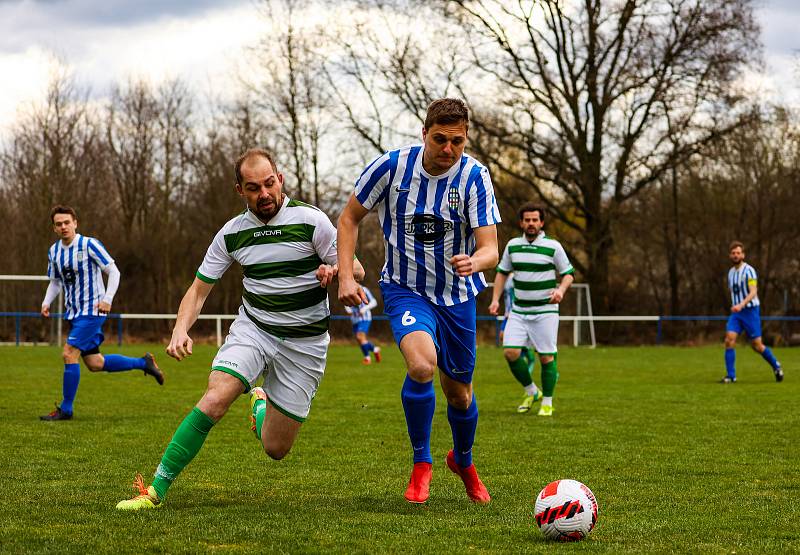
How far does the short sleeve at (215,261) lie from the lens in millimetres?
5570

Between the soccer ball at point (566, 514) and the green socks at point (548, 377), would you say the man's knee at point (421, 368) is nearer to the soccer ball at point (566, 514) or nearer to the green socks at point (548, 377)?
the soccer ball at point (566, 514)

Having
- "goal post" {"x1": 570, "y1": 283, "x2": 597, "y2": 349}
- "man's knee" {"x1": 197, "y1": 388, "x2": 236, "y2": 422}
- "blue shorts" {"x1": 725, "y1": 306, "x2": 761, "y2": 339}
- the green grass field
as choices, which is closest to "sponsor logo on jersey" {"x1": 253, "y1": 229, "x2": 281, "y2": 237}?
"man's knee" {"x1": 197, "y1": 388, "x2": 236, "y2": 422}

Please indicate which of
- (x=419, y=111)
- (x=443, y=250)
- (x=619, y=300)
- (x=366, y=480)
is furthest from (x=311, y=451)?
(x=619, y=300)

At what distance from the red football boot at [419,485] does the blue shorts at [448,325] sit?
51cm

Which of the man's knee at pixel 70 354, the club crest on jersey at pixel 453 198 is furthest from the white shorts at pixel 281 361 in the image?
the man's knee at pixel 70 354

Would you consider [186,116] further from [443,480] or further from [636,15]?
[443,480]

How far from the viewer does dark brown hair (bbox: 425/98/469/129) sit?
17.2 feet

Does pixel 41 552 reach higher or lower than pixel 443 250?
lower

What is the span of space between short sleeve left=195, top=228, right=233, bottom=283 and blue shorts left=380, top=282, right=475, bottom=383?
0.86 meters

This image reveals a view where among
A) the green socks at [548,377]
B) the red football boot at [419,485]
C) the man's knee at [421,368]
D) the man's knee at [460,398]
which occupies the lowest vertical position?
the red football boot at [419,485]

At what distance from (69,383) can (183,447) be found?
554 cm

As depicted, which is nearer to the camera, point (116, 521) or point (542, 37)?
point (116, 521)

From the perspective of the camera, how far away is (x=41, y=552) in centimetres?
414

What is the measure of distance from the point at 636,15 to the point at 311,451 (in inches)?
1013
